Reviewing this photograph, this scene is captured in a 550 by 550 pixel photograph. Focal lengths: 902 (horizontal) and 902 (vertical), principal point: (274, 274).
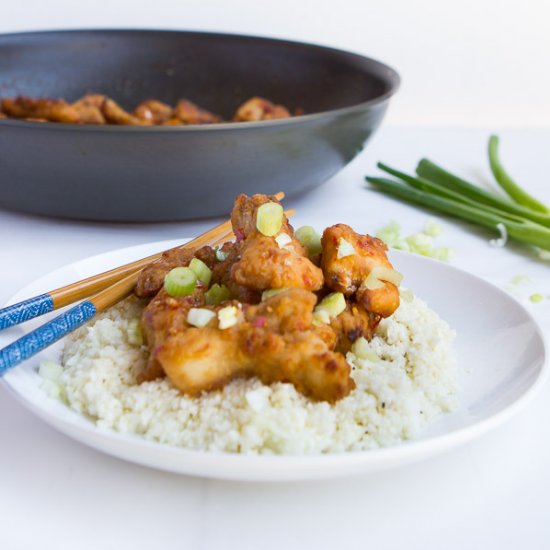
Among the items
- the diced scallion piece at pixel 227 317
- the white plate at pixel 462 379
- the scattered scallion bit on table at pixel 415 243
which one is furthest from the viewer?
the scattered scallion bit on table at pixel 415 243

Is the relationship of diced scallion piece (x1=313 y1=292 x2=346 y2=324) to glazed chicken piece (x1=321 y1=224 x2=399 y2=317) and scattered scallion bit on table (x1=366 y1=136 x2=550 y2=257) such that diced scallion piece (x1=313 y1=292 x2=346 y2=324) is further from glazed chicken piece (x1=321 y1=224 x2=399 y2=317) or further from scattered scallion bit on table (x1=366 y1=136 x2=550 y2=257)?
scattered scallion bit on table (x1=366 y1=136 x2=550 y2=257)

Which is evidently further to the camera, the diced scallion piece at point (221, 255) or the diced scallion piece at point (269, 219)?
the diced scallion piece at point (221, 255)

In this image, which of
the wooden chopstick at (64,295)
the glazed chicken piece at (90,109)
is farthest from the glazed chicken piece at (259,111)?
the wooden chopstick at (64,295)

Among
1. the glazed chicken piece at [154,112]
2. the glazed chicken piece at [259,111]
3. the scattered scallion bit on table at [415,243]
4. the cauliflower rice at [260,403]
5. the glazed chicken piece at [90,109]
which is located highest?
the cauliflower rice at [260,403]

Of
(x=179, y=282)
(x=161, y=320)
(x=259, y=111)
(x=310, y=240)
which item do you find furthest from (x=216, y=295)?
(x=259, y=111)

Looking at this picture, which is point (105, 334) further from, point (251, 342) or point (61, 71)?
point (61, 71)

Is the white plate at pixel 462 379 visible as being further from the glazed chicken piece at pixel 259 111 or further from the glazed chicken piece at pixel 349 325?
the glazed chicken piece at pixel 259 111

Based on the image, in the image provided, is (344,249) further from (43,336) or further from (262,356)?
(43,336)
